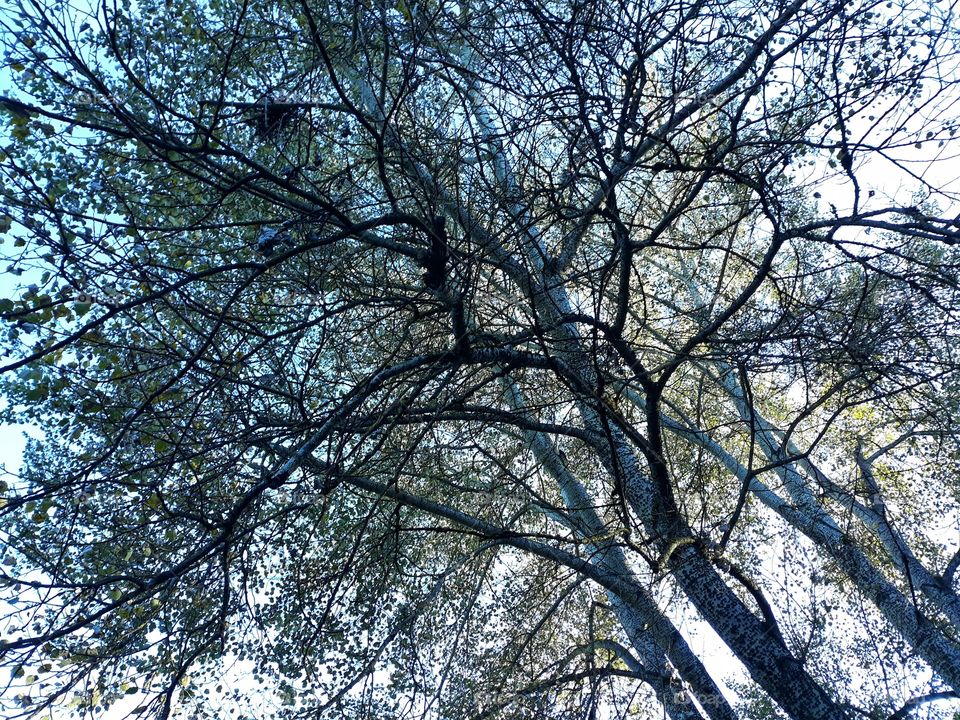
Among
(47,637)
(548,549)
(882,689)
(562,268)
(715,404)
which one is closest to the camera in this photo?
(47,637)

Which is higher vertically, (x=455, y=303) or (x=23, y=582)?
(x=455, y=303)

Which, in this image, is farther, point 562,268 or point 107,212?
point 107,212

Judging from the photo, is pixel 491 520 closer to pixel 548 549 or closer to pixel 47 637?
pixel 548 549

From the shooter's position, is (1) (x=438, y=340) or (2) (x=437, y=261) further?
(1) (x=438, y=340)

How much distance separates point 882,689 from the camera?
301 inches

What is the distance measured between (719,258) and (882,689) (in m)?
5.53

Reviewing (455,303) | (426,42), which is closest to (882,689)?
(455,303)

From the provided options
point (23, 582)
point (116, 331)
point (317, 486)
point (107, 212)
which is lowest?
point (23, 582)


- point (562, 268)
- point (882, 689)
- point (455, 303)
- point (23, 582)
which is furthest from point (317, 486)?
point (882, 689)

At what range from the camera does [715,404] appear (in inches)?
385

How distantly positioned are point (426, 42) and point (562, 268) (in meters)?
1.48

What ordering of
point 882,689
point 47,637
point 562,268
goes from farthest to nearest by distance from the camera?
point 882,689 < point 562,268 < point 47,637

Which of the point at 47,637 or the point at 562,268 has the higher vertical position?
the point at 562,268

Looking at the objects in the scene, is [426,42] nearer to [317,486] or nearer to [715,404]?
[317,486]
